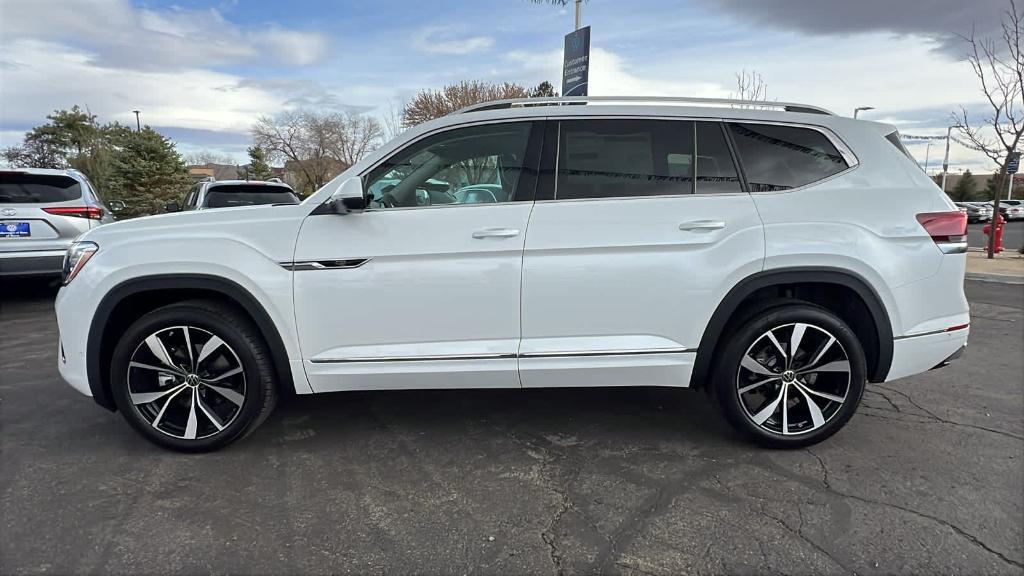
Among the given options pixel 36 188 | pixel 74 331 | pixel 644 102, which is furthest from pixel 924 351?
pixel 36 188

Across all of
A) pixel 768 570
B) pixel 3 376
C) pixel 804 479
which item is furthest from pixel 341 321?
pixel 3 376

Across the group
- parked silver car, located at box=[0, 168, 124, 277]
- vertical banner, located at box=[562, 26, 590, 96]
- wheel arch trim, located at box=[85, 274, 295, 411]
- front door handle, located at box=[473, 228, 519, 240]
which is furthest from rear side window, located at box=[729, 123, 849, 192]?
parked silver car, located at box=[0, 168, 124, 277]

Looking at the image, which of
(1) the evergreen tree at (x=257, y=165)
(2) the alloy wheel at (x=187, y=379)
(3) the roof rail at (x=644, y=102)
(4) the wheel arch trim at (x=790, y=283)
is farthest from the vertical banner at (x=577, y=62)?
(1) the evergreen tree at (x=257, y=165)

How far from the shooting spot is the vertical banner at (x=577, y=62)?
33.1 feet

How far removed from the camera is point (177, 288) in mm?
3127

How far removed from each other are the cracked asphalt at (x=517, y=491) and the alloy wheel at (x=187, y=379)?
204 mm

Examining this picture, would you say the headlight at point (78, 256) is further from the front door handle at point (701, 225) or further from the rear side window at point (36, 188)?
the rear side window at point (36, 188)

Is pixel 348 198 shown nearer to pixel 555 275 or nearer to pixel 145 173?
pixel 555 275

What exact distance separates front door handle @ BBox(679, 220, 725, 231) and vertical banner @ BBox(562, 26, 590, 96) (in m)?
7.50

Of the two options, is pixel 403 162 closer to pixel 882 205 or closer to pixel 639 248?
pixel 639 248

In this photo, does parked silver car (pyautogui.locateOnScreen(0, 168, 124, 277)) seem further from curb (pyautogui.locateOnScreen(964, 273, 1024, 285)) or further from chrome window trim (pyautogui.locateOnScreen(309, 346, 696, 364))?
curb (pyautogui.locateOnScreen(964, 273, 1024, 285))

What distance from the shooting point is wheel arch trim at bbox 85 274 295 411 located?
305cm

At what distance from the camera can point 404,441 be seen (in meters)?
3.40

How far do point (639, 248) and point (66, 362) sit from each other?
319 cm
